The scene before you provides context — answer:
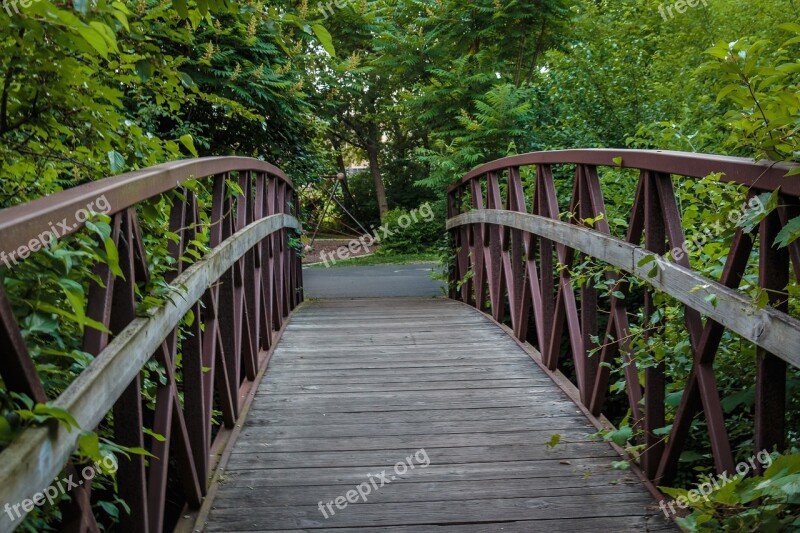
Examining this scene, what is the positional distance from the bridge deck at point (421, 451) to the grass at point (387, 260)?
12074mm

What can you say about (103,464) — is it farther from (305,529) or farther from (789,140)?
(789,140)

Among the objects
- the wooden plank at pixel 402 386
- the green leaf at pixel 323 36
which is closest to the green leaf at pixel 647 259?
the green leaf at pixel 323 36

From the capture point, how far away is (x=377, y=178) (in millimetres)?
22812

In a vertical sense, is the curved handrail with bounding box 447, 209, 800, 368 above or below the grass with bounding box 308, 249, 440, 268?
above

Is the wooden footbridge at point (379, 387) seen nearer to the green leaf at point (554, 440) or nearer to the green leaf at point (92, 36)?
the green leaf at point (554, 440)

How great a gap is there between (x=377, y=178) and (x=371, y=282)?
392 inches

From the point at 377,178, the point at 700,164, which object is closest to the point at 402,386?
the point at 700,164

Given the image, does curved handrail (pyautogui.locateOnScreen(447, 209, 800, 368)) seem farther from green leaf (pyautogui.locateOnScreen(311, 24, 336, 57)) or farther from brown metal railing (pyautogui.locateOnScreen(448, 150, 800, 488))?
green leaf (pyautogui.locateOnScreen(311, 24, 336, 57))

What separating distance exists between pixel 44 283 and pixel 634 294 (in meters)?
5.07

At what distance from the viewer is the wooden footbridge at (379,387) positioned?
1948mm

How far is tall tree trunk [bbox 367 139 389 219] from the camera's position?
74.2 ft

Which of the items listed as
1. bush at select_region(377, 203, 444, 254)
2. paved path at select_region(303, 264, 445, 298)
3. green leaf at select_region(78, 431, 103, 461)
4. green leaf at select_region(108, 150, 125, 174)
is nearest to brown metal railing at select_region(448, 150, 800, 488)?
green leaf at select_region(78, 431, 103, 461)

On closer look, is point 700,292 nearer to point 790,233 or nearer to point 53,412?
point 790,233

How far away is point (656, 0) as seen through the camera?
12.1 meters
